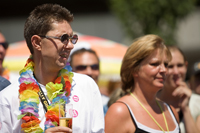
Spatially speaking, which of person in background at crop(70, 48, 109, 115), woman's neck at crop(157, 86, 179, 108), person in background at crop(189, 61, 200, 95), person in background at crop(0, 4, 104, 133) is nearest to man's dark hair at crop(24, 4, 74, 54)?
person in background at crop(0, 4, 104, 133)

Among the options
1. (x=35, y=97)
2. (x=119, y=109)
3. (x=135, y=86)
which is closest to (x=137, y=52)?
(x=135, y=86)

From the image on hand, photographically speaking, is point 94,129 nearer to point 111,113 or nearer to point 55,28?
point 111,113

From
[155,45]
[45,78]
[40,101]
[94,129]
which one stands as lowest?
[94,129]

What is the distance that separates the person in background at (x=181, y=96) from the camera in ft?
13.1

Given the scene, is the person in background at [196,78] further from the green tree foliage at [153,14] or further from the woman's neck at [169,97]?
the green tree foliage at [153,14]

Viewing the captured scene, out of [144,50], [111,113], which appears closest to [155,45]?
[144,50]

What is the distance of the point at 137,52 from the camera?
3520 mm

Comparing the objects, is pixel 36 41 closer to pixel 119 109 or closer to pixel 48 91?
pixel 48 91

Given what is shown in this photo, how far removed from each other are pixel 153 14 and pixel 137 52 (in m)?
12.5

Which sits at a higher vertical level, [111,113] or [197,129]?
[111,113]

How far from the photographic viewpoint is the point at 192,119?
3.98 meters

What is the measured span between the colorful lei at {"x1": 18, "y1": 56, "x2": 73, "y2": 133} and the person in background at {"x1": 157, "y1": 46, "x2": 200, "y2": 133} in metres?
1.72

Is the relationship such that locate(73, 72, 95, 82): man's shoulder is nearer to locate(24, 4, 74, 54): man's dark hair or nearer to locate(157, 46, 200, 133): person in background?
locate(24, 4, 74, 54): man's dark hair

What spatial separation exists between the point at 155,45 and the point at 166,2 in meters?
12.5
